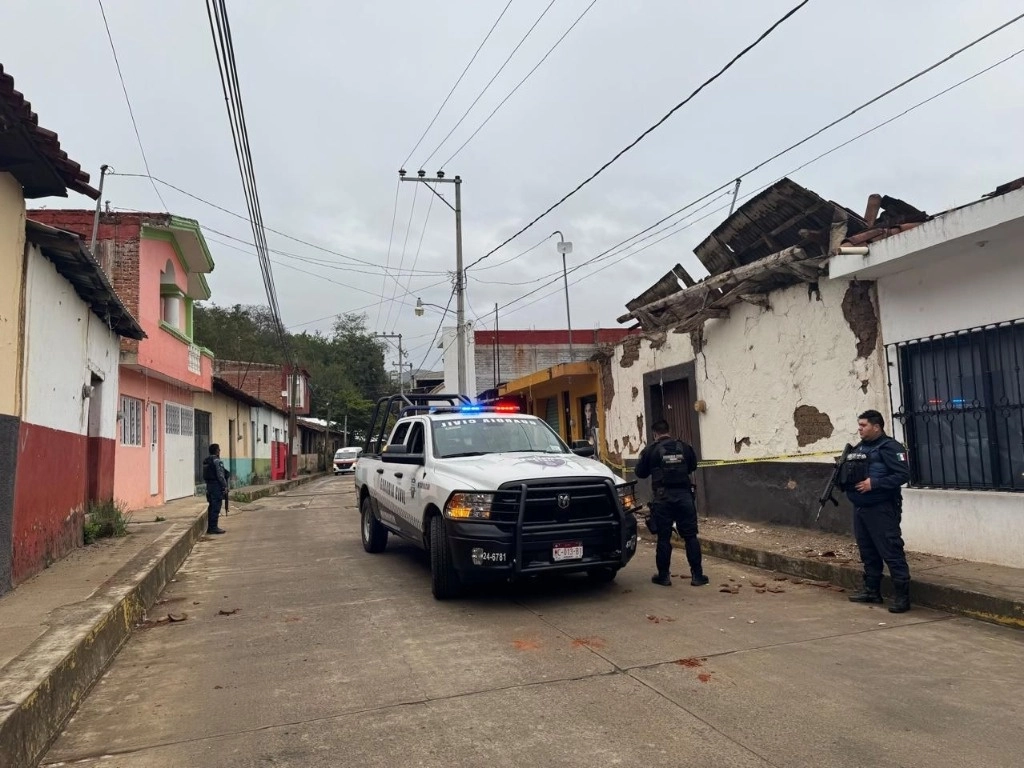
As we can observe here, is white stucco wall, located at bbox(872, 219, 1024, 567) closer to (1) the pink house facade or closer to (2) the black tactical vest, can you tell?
(2) the black tactical vest

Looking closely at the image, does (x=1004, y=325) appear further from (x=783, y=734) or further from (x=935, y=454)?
(x=783, y=734)

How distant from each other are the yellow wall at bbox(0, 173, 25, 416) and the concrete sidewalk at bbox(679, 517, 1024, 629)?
7.78 meters

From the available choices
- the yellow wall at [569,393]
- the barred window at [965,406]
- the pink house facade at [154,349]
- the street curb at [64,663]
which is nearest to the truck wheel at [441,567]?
the street curb at [64,663]

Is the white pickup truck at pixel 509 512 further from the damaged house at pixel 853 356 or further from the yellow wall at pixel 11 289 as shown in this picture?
the yellow wall at pixel 11 289

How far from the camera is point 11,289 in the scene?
6738mm

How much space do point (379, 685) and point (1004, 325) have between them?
21.1ft

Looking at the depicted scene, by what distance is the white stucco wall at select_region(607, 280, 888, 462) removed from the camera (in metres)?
8.73

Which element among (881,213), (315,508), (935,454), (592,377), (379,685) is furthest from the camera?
(315,508)

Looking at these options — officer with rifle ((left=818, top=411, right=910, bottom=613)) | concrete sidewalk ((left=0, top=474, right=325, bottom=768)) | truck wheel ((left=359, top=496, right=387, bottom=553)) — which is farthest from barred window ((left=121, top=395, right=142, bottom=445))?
officer with rifle ((left=818, top=411, right=910, bottom=613))

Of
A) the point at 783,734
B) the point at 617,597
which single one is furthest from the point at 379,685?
Result: the point at 617,597

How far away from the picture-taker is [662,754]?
3.54 m

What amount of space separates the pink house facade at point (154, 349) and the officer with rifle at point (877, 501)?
1234cm

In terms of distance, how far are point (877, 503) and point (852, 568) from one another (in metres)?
1.20

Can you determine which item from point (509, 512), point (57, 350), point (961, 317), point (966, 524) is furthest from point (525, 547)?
point (57, 350)
